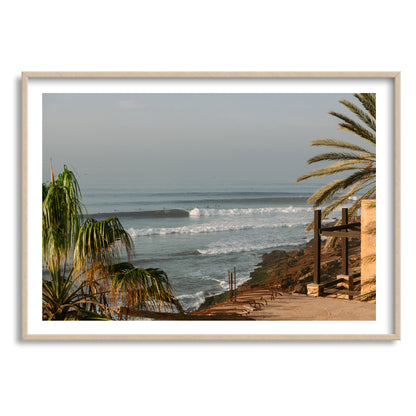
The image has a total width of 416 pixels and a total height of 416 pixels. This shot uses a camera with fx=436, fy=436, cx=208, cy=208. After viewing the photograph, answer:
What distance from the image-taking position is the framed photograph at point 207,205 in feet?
9.39

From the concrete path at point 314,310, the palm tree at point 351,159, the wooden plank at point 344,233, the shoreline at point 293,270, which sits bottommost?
the shoreline at point 293,270

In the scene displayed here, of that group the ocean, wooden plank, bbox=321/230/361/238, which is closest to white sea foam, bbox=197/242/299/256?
the ocean

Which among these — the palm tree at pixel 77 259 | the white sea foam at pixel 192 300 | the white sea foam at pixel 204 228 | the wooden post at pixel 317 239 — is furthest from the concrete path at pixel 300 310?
the white sea foam at pixel 204 228

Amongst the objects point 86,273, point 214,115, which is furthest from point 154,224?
point 86,273

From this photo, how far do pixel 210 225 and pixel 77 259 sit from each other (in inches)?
330

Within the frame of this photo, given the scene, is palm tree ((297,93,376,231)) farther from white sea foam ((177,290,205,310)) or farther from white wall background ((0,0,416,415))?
white sea foam ((177,290,205,310))

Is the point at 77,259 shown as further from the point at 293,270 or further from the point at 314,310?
the point at 293,270

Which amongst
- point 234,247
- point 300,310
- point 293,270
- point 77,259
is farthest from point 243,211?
point 77,259
